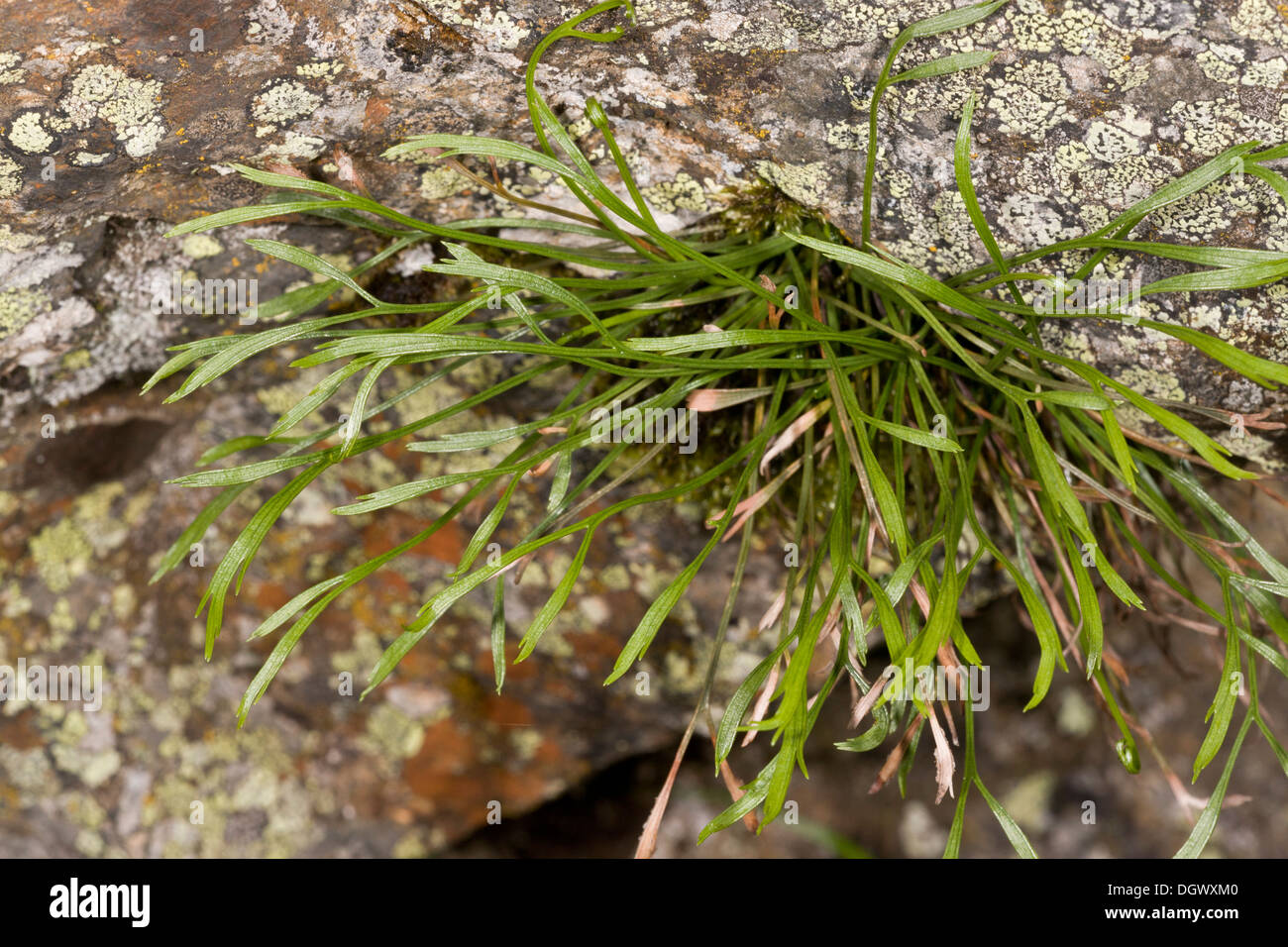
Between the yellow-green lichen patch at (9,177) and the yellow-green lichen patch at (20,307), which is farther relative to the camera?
the yellow-green lichen patch at (20,307)

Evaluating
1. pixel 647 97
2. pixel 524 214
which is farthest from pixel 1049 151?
pixel 524 214

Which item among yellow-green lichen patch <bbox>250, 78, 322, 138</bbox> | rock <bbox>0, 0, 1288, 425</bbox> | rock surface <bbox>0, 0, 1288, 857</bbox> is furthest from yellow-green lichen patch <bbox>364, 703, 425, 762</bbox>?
yellow-green lichen patch <bbox>250, 78, 322, 138</bbox>

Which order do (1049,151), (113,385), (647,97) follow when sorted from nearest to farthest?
(1049,151), (647,97), (113,385)

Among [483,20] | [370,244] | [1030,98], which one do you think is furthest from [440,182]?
[1030,98]

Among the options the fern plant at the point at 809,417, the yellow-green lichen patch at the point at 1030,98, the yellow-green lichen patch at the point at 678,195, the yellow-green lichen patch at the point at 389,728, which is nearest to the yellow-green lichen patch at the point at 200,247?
the fern plant at the point at 809,417

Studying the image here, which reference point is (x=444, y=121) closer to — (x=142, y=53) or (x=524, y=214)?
(x=524, y=214)

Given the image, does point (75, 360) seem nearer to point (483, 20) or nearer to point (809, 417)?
point (483, 20)

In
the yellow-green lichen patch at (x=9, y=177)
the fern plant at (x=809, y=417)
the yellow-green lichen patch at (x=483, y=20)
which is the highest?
the yellow-green lichen patch at (x=483, y=20)

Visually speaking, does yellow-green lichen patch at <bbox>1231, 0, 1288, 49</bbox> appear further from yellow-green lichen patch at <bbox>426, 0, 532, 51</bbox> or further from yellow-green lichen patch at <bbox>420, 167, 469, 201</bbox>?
yellow-green lichen patch at <bbox>420, 167, 469, 201</bbox>

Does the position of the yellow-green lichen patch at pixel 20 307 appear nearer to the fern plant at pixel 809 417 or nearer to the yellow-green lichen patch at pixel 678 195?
the fern plant at pixel 809 417
